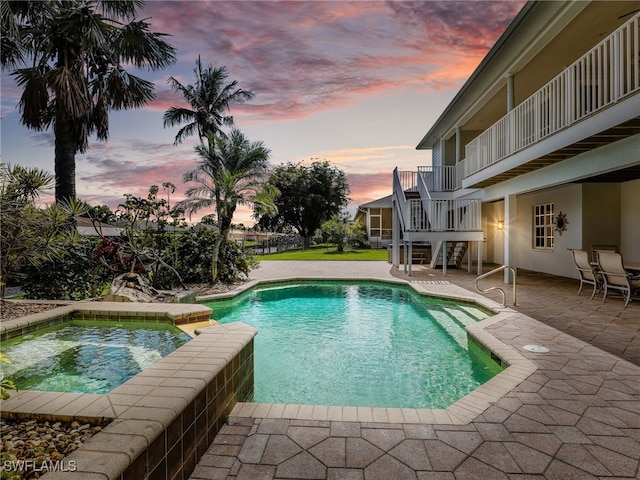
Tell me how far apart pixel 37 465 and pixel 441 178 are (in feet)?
49.5

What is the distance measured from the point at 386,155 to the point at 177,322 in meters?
16.0

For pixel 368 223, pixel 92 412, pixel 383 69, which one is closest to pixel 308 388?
pixel 92 412

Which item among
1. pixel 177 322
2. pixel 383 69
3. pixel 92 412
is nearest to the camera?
pixel 92 412

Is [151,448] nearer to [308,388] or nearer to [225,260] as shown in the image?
[308,388]

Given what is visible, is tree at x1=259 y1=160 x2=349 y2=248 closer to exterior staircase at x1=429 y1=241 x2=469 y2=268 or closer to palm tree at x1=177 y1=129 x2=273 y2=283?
exterior staircase at x1=429 y1=241 x2=469 y2=268

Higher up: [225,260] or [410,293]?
[225,260]

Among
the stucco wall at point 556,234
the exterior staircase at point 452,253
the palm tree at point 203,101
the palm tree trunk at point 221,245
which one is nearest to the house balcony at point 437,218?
the exterior staircase at point 452,253

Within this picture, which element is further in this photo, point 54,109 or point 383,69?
point 383,69

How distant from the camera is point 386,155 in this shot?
1955 centimetres

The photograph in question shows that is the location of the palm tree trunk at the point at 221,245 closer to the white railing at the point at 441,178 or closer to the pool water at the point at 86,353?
the pool water at the point at 86,353

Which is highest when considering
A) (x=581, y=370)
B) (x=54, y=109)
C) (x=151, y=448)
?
(x=54, y=109)

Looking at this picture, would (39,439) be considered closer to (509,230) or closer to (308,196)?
(509,230)

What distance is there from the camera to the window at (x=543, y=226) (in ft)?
39.9

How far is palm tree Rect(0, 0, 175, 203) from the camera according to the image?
30.2ft
